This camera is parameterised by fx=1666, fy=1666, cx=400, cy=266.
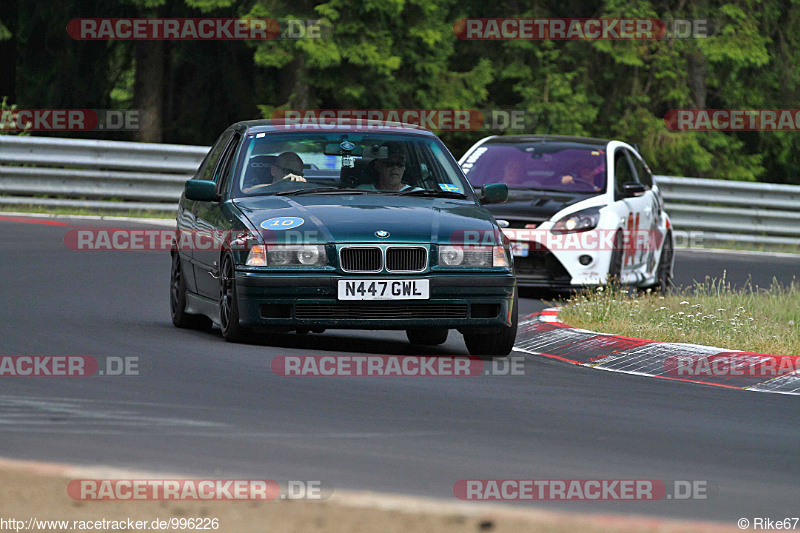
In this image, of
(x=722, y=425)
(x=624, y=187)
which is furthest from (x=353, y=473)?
(x=624, y=187)

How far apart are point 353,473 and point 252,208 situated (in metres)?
4.75

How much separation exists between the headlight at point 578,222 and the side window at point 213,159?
463cm

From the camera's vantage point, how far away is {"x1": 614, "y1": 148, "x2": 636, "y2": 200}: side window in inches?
699

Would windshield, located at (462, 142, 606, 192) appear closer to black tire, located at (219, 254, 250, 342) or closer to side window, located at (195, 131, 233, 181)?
side window, located at (195, 131, 233, 181)

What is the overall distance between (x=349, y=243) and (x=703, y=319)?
3602 mm

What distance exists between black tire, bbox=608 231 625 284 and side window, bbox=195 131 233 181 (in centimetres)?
522

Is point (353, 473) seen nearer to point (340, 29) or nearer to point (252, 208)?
point (252, 208)

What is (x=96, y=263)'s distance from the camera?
1764 cm

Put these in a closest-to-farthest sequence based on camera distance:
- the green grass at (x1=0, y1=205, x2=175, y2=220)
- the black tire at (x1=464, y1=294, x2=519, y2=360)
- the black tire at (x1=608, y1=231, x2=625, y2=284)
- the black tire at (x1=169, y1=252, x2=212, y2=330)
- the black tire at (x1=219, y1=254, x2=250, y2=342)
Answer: the black tire at (x1=219, y1=254, x2=250, y2=342)
the black tire at (x1=464, y1=294, x2=519, y2=360)
the black tire at (x1=169, y1=252, x2=212, y2=330)
the black tire at (x1=608, y1=231, x2=625, y2=284)
the green grass at (x1=0, y1=205, x2=175, y2=220)

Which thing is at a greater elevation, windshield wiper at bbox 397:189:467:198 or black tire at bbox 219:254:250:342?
windshield wiper at bbox 397:189:467:198

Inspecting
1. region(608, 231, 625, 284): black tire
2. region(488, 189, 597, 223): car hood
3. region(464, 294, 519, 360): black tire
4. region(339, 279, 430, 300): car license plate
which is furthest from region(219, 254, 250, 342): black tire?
region(608, 231, 625, 284): black tire

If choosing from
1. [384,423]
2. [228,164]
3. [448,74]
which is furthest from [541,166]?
[448,74]

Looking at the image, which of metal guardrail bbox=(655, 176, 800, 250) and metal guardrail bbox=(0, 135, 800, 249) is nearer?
→ metal guardrail bbox=(0, 135, 800, 249)

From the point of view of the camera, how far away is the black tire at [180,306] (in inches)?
492
